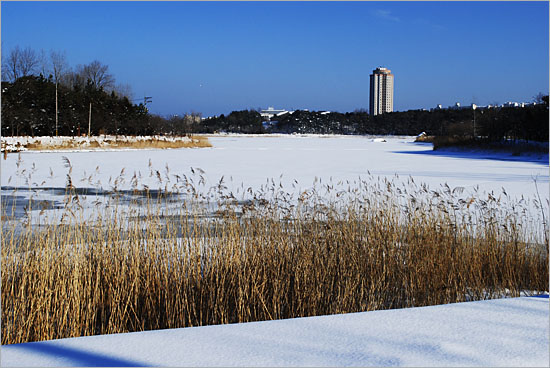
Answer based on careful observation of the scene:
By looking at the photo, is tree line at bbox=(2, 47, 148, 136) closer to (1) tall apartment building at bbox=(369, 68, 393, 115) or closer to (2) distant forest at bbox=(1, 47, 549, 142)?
(2) distant forest at bbox=(1, 47, 549, 142)

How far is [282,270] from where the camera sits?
12.9 ft

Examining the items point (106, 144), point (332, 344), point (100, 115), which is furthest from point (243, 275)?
point (100, 115)

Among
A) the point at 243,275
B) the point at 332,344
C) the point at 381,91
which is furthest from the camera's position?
the point at 381,91

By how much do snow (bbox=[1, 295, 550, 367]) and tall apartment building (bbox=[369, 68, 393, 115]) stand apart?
331ft

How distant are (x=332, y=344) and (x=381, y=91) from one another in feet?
350

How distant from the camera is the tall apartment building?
4072 inches

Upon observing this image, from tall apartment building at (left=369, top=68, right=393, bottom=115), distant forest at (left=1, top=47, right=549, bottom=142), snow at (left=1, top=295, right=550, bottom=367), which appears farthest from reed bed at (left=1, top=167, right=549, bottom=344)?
tall apartment building at (left=369, top=68, right=393, bottom=115)

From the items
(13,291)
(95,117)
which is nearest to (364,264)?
(13,291)

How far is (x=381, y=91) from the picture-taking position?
106 metres

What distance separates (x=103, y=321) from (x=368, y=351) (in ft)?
5.96

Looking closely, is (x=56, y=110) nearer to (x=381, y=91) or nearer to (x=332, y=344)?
(x=332, y=344)

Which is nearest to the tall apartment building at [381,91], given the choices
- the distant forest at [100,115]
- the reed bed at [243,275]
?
the distant forest at [100,115]

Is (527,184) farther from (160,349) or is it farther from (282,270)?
(160,349)

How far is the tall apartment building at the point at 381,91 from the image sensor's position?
103438 millimetres
